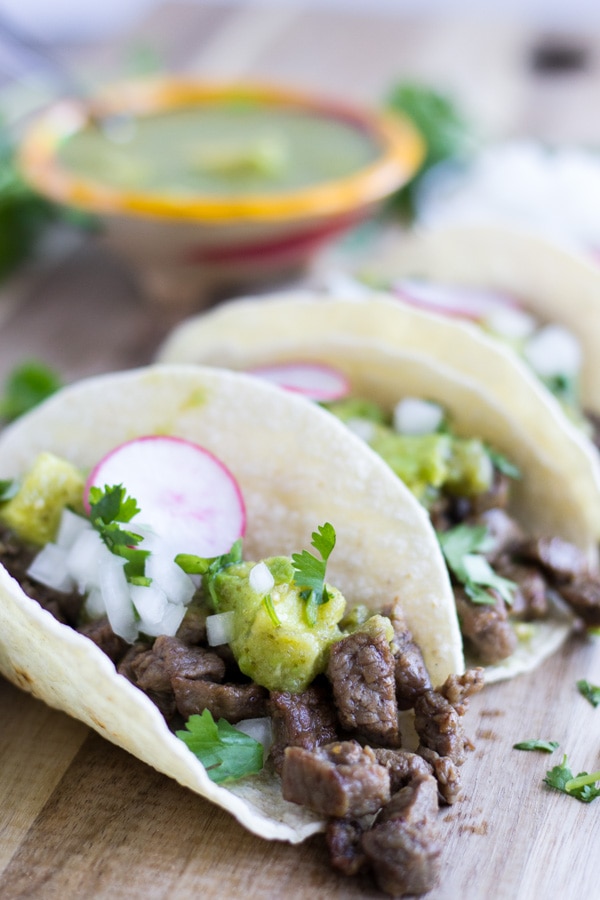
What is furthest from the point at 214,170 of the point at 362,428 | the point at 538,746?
the point at 538,746

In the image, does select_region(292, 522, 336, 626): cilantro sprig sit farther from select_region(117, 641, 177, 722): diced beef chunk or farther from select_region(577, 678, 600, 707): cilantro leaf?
select_region(577, 678, 600, 707): cilantro leaf

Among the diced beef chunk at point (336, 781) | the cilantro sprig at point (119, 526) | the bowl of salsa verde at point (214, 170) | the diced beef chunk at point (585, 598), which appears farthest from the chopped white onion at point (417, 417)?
the bowl of salsa verde at point (214, 170)

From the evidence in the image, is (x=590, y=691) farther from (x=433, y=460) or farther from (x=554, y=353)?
(x=554, y=353)

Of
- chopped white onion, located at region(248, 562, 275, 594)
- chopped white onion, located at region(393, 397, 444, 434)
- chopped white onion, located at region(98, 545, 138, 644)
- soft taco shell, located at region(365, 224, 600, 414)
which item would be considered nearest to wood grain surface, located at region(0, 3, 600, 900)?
chopped white onion, located at region(98, 545, 138, 644)

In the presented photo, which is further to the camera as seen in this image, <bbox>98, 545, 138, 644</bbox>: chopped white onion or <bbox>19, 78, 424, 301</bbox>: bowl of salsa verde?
<bbox>19, 78, 424, 301</bbox>: bowl of salsa verde

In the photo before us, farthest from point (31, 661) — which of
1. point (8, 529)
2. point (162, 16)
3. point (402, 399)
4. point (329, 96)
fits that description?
point (162, 16)

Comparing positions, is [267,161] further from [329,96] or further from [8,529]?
[8,529]
